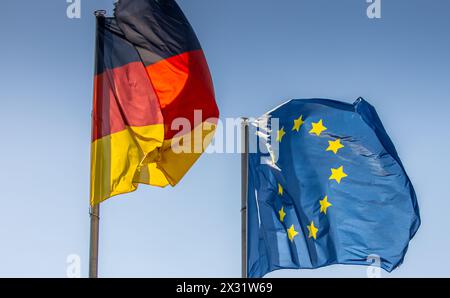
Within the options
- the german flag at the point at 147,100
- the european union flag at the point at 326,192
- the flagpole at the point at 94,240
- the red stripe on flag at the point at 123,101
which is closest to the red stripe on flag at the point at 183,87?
the german flag at the point at 147,100

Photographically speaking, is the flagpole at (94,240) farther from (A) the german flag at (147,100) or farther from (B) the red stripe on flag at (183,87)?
(B) the red stripe on flag at (183,87)

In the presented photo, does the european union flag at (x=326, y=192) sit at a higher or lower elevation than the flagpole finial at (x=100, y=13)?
lower

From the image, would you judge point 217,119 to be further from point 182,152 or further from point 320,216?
point 320,216

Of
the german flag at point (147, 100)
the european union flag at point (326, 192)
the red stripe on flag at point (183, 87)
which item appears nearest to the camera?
the german flag at point (147, 100)

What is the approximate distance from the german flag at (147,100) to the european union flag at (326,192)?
3.28 m

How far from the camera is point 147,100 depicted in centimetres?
1991

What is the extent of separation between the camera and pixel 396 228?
23.6 meters

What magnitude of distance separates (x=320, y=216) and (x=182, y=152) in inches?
186

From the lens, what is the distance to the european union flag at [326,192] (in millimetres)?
23547

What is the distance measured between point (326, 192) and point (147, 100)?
19.6 feet

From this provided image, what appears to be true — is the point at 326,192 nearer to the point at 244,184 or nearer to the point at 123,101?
the point at 244,184

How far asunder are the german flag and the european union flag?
328 cm
